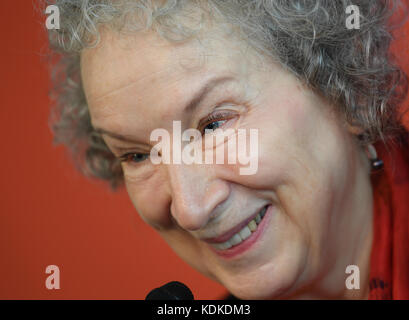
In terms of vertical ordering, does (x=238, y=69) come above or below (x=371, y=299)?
above

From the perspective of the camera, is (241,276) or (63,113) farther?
(63,113)

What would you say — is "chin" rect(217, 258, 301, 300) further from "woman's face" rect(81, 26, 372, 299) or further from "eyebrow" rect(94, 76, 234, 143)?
"eyebrow" rect(94, 76, 234, 143)

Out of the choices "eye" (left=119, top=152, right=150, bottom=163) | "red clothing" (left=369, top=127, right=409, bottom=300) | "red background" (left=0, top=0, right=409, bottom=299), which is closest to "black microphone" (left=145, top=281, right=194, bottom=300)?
"eye" (left=119, top=152, right=150, bottom=163)

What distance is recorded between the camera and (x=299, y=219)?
117 cm

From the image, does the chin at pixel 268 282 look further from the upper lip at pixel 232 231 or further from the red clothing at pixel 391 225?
the red clothing at pixel 391 225

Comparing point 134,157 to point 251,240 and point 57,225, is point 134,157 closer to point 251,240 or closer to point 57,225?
point 251,240

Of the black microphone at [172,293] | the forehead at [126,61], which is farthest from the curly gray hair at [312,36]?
the black microphone at [172,293]

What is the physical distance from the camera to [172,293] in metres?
1.10

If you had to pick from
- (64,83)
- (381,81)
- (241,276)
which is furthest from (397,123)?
(64,83)

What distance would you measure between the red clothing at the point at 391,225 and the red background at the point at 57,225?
0.91 m

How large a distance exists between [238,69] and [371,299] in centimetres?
62

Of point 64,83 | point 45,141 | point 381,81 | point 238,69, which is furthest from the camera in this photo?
point 45,141

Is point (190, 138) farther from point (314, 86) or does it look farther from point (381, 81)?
point (381, 81)
